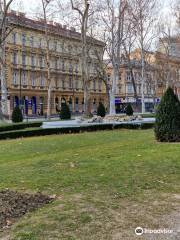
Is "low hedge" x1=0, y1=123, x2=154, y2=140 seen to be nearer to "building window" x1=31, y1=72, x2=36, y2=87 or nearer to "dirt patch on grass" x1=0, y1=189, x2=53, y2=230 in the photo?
"dirt patch on grass" x1=0, y1=189, x2=53, y2=230

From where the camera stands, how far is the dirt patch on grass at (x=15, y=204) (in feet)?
18.9

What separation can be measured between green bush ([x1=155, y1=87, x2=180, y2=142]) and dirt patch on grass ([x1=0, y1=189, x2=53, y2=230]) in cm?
865

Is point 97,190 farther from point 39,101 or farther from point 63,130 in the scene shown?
point 39,101

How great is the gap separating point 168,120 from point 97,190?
27.4ft

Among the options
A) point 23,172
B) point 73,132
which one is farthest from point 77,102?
point 23,172

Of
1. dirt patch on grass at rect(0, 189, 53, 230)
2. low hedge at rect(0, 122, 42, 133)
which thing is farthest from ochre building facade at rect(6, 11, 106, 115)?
dirt patch on grass at rect(0, 189, 53, 230)

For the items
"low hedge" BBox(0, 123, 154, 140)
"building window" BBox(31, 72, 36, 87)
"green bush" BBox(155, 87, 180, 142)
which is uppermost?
"building window" BBox(31, 72, 36, 87)

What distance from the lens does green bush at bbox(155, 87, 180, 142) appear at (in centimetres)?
1486

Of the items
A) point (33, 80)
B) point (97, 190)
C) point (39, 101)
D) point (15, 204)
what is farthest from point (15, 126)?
point (33, 80)

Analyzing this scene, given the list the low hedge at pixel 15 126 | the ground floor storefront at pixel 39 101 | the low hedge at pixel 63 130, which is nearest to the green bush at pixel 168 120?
the low hedge at pixel 63 130

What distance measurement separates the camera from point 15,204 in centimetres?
637

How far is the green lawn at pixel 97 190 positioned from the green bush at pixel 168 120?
3.21 metres

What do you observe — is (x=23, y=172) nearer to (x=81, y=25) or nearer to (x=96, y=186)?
(x=96, y=186)

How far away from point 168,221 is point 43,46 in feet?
247
